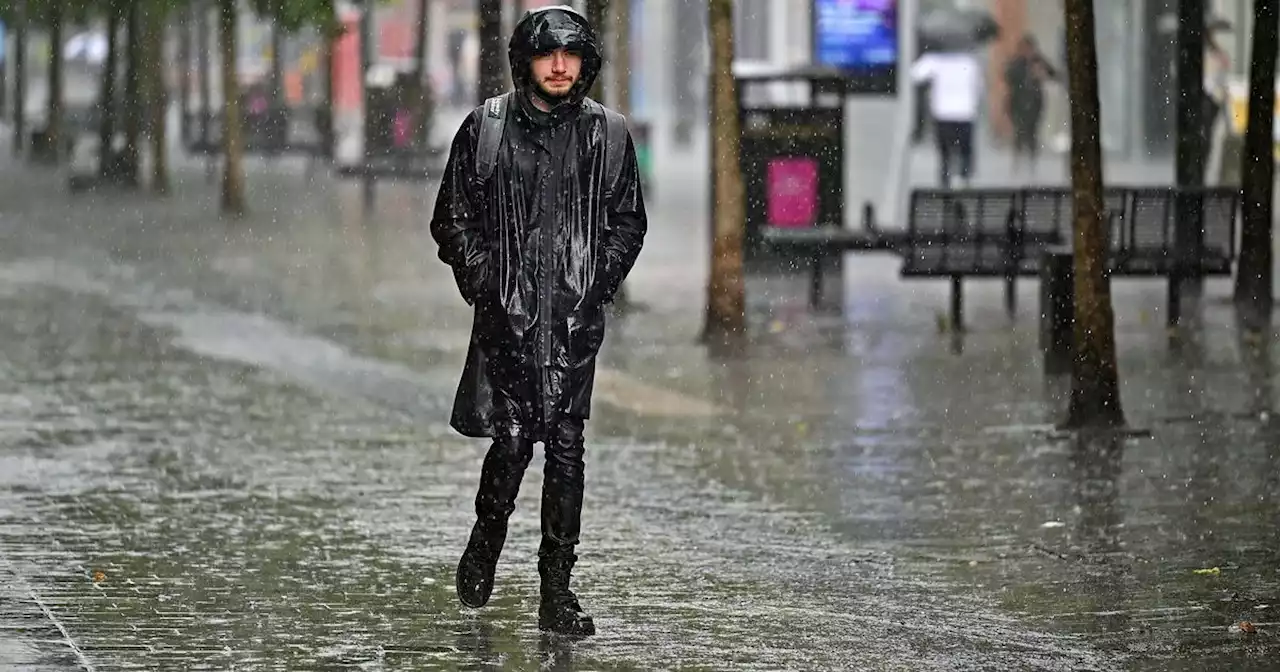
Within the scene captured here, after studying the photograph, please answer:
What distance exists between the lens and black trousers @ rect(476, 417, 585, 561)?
7621 mm

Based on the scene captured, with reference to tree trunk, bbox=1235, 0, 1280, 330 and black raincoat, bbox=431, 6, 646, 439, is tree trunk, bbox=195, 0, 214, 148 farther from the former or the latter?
black raincoat, bbox=431, 6, 646, 439

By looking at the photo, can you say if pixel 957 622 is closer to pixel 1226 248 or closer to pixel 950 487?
pixel 950 487

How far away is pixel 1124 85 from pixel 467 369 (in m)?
37.5

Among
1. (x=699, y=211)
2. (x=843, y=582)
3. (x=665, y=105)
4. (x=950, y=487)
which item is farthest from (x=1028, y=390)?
(x=665, y=105)

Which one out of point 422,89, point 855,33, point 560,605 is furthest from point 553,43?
point 422,89

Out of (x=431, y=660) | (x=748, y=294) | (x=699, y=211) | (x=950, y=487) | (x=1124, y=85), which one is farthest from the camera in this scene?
(x=1124, y=85)

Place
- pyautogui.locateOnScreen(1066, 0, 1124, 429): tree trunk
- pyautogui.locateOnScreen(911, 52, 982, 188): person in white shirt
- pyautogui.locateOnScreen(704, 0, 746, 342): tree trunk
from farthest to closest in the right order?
pyautogui.locateOnScreen(911, 52, 982, 188): person in white shirt
pyautogui.locateOnScreen(704, 0, 746, 342): tree trunk
pyautogui.locateOnScreen(1066, 0, 1124, 429): tree trunk

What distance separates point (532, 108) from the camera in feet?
24.8

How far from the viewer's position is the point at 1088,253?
12.4 m

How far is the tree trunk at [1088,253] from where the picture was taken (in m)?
12.2

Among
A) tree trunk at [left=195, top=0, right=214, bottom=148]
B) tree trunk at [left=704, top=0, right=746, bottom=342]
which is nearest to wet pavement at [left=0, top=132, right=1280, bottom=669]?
tree trunk at [left=704, top=0, right=746, bottom=342]

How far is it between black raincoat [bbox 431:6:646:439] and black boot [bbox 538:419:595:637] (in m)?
0.07

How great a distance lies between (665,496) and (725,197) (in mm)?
6162

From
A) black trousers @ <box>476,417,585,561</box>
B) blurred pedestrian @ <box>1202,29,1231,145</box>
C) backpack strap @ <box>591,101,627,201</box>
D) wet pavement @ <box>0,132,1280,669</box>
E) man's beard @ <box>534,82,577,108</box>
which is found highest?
man's beard @ <box>534,82,577,108</box>
